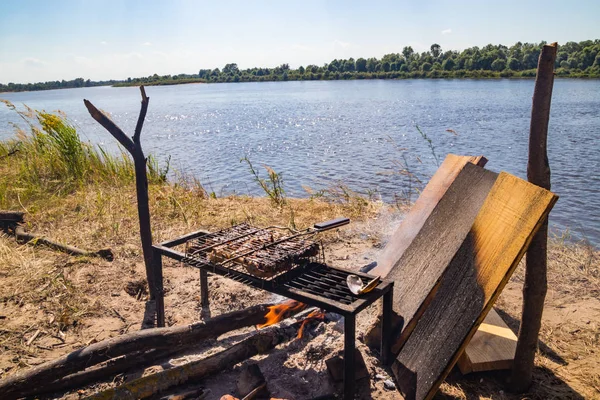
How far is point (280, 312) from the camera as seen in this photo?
4078 millimetres

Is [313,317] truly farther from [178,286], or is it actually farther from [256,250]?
[178,286]

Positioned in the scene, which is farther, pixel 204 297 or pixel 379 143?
pixel 379 143

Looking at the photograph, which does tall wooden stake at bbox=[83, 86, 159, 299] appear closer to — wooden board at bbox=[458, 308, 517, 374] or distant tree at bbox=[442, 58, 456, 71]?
wooden board at bbox=[458, 308, 517, 374]

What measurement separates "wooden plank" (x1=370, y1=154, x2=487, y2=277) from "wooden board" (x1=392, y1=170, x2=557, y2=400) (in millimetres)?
1034

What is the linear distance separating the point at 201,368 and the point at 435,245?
2.29m

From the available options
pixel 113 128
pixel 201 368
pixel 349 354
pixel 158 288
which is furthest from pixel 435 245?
pixel 113 128

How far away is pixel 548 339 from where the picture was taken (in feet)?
13.0

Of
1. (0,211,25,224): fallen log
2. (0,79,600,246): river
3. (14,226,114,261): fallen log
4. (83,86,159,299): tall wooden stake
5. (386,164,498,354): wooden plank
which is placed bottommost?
(0,79,600,246): river

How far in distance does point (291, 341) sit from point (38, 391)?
6.22ft

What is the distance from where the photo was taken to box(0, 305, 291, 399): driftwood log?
2.99 metres

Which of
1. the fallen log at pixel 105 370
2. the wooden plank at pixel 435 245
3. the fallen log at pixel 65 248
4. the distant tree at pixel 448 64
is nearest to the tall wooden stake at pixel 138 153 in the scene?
the fallen log at pixel 105 370

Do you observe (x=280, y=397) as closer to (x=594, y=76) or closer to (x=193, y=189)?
(x=193, y=189)

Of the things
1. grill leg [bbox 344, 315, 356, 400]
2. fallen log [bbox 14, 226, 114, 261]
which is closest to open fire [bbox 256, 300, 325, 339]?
grill leg [bbox 344, 315, 356, 400]

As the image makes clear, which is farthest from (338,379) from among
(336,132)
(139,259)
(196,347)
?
(336,132)
